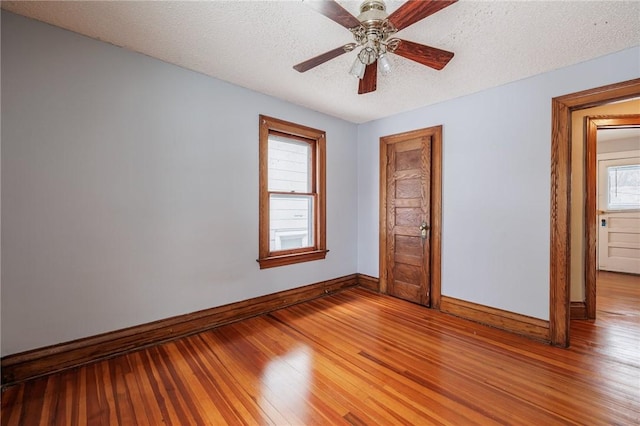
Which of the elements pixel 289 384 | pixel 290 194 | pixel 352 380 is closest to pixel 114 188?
pixel 290 194

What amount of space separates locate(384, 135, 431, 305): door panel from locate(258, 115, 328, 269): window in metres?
0.96

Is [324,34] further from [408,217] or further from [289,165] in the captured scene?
[408,217]

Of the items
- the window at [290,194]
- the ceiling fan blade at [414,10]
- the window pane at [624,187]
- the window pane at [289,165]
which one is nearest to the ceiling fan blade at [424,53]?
the ceiling fan blade at [414,10]

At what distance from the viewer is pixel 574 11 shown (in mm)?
1771

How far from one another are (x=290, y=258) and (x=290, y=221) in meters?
0.51

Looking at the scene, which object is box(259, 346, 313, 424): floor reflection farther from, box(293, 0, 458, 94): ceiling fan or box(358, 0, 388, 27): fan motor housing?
box(358, 0, 388, 27): fan motor housing

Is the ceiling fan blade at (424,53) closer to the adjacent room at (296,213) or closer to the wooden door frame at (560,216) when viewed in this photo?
the adjacent room at (296,213)

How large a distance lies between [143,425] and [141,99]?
2.41 meters

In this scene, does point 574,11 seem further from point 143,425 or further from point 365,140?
point 143,425

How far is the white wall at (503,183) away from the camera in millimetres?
2572

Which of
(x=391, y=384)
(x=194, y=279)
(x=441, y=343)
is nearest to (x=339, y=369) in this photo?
(x=391, y=384)

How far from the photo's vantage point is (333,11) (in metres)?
1.48

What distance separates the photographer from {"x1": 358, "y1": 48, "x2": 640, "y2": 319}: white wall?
8.44 ft

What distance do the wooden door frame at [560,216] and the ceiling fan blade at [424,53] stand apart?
146 centimetres
